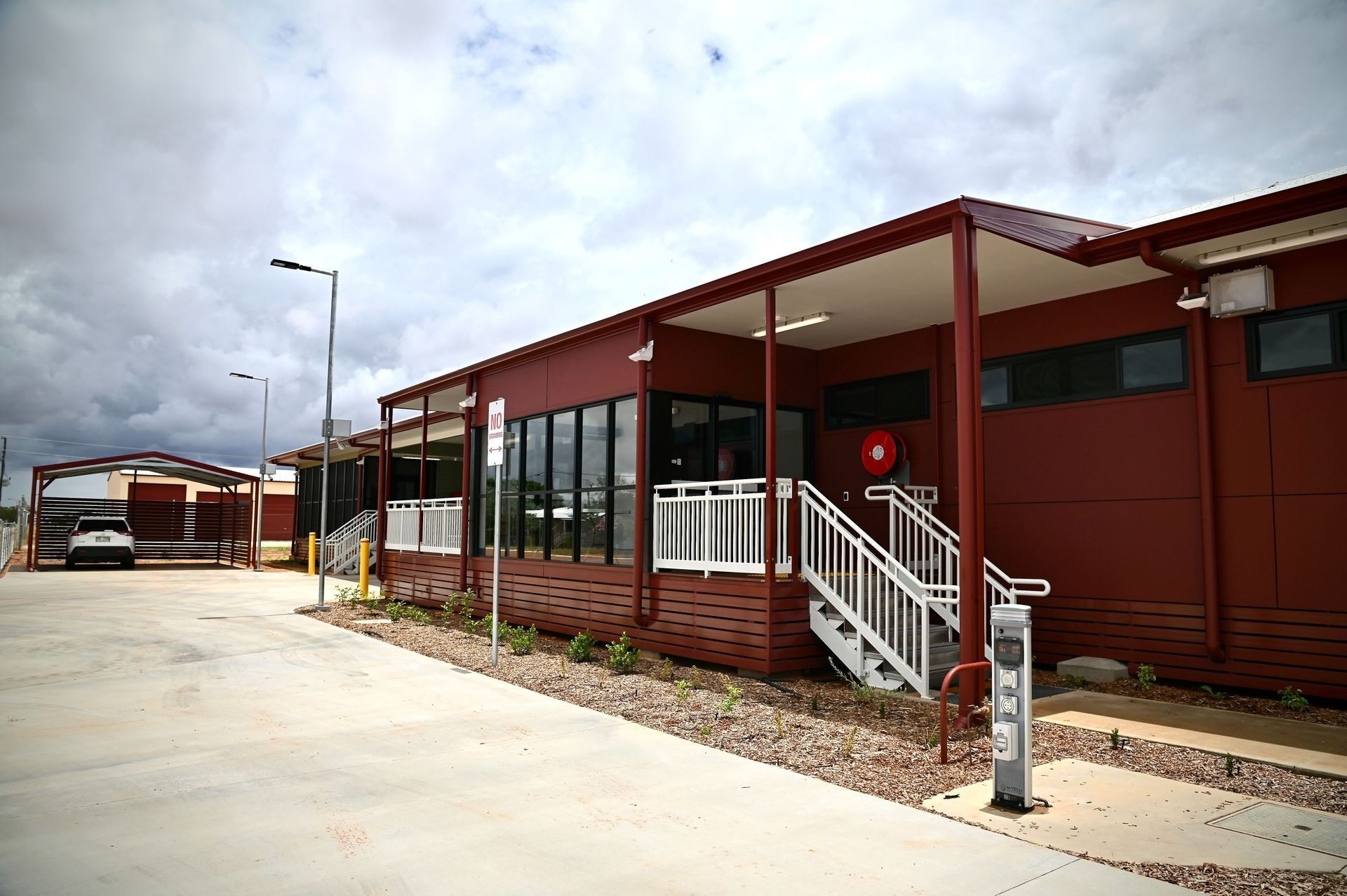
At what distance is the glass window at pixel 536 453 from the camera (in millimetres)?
12789

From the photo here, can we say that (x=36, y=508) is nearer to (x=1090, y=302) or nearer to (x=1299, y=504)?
(x=1090, y=302)

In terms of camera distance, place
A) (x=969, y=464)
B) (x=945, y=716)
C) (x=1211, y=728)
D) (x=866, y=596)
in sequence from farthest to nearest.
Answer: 1. (x=866, y=596)
2. (x=969, y=464)
3. (x=1211, y=728)
4. (x=945, y=716)

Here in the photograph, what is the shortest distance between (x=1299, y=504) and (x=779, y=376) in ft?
19.5

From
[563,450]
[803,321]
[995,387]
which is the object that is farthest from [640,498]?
[995,387]

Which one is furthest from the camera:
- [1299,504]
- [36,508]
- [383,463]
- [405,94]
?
[36,508]

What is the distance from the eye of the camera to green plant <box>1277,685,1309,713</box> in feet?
22.7

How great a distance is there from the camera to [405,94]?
13328mm

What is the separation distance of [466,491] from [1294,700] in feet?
36.2

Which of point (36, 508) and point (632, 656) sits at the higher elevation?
point (36, 508)

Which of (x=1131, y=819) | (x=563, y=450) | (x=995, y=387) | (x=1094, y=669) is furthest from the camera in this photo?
(x=563, y=450)

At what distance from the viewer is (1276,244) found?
717 cm

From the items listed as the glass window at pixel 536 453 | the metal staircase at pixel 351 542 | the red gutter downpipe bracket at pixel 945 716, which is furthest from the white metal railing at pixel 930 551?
the metal staircase at pixel 351 542

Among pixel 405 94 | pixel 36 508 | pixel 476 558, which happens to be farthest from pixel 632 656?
pixel 36 508

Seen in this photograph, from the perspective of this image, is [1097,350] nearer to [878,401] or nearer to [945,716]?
[878,401]
